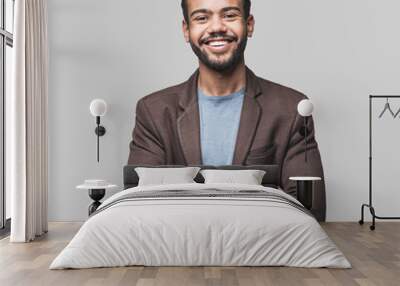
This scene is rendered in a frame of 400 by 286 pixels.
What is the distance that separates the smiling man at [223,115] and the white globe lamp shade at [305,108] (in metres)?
0.15

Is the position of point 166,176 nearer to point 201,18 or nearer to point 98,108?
point 98,108

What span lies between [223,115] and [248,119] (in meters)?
0.31

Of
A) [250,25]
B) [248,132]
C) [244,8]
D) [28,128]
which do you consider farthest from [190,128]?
[28,128]

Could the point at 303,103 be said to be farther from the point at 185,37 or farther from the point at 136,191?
the point at 136,191

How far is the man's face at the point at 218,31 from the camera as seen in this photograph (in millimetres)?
7117

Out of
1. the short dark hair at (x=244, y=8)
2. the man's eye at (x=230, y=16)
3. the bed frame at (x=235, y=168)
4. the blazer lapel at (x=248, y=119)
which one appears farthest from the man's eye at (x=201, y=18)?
the bed frame at (x=235, y=168)

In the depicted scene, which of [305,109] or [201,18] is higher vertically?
[201,18]

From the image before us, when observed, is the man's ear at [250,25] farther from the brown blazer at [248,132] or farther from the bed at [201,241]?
the bed at [201,241]

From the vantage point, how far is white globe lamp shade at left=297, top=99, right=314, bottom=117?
276 inches

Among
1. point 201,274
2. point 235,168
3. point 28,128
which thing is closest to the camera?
point 201,274

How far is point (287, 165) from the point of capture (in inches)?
280

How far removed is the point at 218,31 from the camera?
7.12m

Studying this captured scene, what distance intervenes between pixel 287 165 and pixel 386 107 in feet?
4.57

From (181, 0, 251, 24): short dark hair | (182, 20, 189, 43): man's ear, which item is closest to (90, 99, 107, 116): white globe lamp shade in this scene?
(182, 20, 189, 43): man's ear
